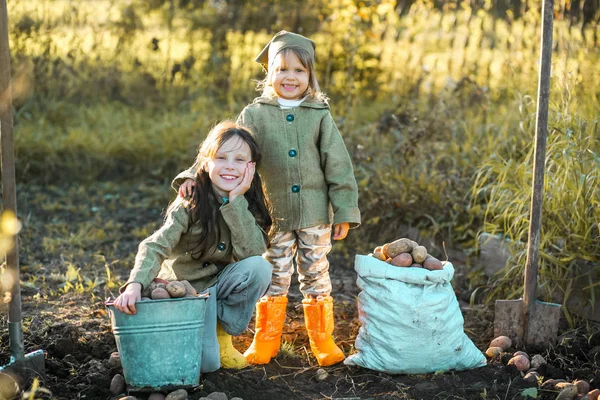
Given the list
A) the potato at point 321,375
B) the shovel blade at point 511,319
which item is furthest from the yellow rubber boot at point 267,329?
the shovel blade at point 511,319

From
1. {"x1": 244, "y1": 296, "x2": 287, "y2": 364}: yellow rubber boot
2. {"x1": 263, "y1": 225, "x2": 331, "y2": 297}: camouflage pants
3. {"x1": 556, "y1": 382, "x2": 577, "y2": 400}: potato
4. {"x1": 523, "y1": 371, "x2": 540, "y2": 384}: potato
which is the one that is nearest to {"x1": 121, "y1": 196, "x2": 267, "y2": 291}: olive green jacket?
{"x1": 263, "y1": 225, "x2": 331, "y2": 297}: camouflage pants

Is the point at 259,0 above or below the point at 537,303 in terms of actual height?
above

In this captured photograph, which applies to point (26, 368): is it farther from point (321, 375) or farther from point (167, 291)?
point (321, 375)

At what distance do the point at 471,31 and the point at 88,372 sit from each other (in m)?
5.32

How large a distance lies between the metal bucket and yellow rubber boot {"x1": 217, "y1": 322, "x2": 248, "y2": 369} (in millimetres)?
397

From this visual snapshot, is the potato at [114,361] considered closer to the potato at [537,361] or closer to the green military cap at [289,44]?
the green military cap at [289,44]

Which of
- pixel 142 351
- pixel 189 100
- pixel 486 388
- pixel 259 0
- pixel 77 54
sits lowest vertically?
pixel 486 388

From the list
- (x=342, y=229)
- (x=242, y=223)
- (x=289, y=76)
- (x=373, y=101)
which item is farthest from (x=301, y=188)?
(x=373, y=101)

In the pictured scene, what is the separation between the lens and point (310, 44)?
11.0 feet

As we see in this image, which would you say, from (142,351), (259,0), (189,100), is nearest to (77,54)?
(189,100)

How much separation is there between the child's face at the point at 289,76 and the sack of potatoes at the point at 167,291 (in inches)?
39.3

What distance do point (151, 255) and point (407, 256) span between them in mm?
1063

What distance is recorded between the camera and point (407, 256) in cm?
316

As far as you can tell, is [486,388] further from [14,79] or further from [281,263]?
[14,79]
